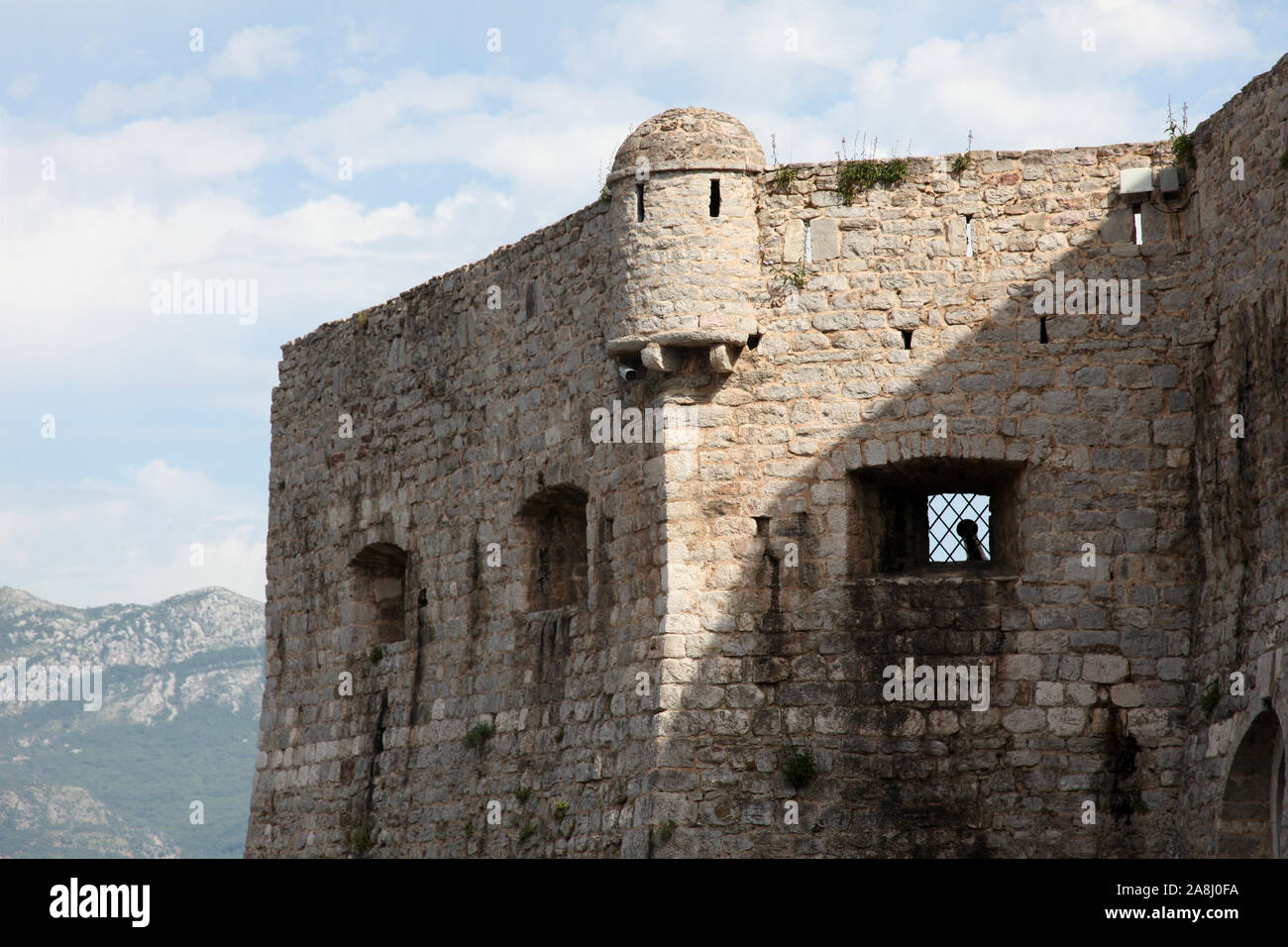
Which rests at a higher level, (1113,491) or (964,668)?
(1113,491)

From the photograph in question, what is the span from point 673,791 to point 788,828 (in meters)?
0.68

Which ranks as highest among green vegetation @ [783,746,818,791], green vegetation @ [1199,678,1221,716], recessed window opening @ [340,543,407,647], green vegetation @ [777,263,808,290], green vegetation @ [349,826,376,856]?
green vegetation @ [777,263,808,290]

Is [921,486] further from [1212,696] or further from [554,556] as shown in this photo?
[554,556]

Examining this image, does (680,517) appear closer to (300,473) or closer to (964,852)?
(964,852)

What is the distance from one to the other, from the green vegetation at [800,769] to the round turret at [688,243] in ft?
7.56

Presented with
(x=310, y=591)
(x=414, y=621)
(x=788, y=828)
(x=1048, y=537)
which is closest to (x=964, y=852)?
(x=788, y=828)

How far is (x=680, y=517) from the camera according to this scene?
11.8 m

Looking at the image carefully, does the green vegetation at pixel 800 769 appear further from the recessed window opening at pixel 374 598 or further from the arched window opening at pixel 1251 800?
the recessed window opening at pixel 374 598

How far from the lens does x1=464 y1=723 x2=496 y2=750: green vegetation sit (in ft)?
44.9

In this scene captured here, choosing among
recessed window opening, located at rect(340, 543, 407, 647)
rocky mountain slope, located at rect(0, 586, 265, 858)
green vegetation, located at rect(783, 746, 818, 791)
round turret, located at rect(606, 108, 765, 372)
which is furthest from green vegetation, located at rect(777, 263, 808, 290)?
rocky mountain slope, located at rect(0, 586, 265, 858)

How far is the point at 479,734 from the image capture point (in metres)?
13.7

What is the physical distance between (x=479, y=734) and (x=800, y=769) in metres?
3.18

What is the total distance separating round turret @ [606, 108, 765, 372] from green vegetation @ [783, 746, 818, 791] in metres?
2.31

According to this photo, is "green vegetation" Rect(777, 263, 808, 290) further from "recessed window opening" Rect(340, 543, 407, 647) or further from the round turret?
"recessed window opening" Rect(340, 543, 407, 647)
